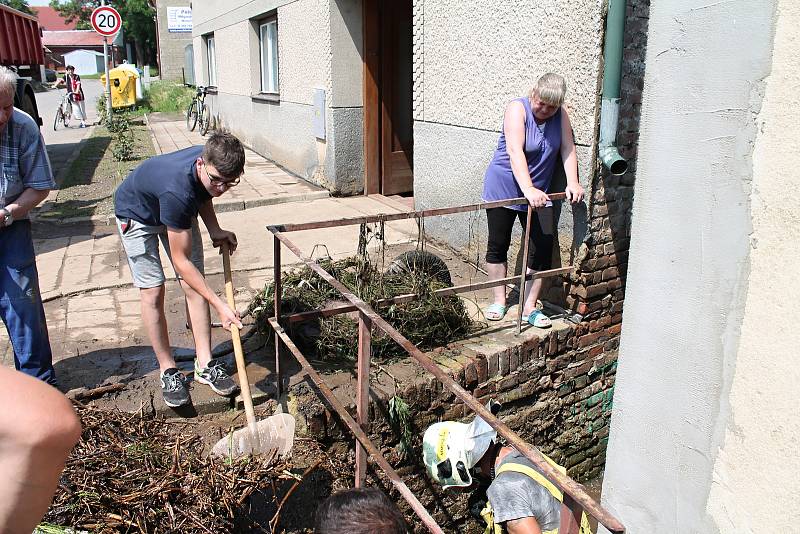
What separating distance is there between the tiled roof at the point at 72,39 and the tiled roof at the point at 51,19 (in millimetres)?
23054

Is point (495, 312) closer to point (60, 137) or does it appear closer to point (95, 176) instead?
point (95, 176)

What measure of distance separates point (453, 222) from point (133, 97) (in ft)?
60.7

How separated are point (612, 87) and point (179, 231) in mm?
2568

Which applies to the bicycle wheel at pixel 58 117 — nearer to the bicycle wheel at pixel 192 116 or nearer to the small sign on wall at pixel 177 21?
the bicycle wheel at pixel 192 116

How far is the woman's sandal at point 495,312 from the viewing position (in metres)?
4.39

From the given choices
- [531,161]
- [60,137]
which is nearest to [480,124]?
[531,161]

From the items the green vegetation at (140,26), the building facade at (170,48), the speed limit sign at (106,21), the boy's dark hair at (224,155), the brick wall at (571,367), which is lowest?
the brick wall at (571,367)

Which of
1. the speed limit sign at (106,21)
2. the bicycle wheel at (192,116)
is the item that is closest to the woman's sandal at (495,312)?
the speed limit sign at (106,21)

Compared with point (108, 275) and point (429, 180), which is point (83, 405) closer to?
point (108, 275)

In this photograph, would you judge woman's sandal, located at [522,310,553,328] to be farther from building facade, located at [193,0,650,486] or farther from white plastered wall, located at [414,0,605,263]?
white plastered wall, located at [414,0,605,263]

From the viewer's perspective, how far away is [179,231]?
10.3 ft

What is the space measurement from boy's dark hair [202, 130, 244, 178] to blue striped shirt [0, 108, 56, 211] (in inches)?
35.1

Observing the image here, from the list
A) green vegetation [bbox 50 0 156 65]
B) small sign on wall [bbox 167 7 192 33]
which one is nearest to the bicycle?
small sign on wall [bbox 167 7 192 33]

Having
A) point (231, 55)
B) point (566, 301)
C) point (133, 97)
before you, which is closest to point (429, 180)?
point (566, 301)
